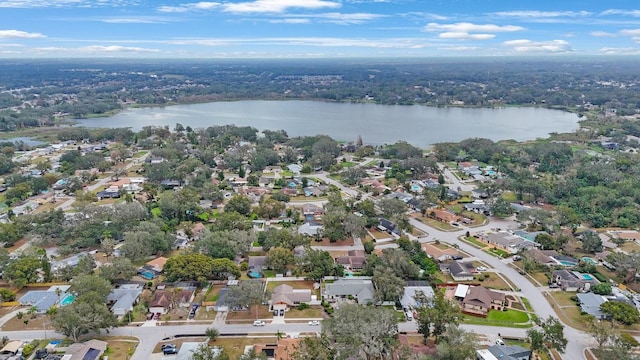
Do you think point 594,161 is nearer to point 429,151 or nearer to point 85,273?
point 429,151

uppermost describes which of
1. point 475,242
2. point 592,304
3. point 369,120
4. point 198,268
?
point 369,120

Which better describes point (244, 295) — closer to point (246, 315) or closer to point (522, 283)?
point (246, 315)

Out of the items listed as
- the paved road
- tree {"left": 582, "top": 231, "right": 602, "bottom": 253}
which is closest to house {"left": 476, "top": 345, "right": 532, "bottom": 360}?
the paved road

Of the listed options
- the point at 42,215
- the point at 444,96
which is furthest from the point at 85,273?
the point at 444,96

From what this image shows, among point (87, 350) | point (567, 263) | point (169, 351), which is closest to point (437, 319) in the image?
point (169, 351)

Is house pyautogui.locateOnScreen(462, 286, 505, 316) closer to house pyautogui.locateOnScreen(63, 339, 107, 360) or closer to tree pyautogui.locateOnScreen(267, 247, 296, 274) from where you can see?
tree pyautogui.locateOnScreen(267, 247, 296, 274)
